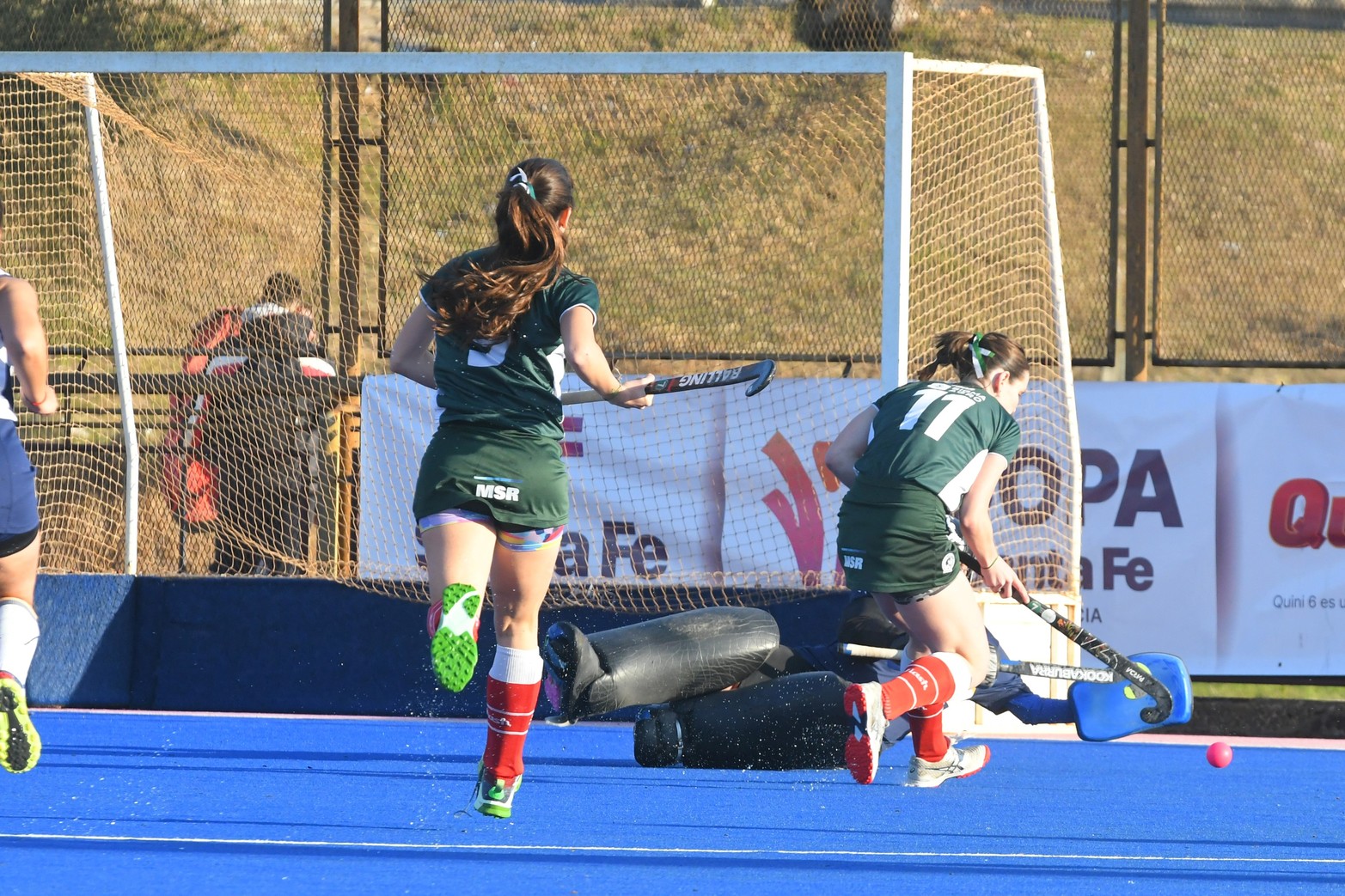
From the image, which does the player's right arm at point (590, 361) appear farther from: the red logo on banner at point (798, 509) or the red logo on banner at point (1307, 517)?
the red logo on banner at point (1307, 517)

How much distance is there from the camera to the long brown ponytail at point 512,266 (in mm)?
4230

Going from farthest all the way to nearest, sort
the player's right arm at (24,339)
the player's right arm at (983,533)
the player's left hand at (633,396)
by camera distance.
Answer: the player's right arm at (983,533), the player's right arm at (24,339), the player's left hand at (633,396)

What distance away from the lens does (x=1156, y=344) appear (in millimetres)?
8555

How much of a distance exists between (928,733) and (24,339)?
2.92 m

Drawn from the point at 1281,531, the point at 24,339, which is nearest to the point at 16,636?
the point at 24,339

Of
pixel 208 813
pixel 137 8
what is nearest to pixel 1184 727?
pixel 208 813

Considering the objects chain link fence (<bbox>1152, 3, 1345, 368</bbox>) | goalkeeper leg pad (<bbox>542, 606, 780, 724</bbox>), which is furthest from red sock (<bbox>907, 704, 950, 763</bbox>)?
chain link fence (<bbox>1152, 3, 1345, 368</bbox>)

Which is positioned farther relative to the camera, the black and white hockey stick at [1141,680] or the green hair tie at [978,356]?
the black and white hockey stick at [1141,680]

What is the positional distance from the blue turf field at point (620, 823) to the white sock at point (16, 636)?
42cm

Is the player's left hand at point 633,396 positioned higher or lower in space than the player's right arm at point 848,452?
higher

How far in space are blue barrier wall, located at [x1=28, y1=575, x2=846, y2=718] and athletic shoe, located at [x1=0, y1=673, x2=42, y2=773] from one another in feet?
12.0

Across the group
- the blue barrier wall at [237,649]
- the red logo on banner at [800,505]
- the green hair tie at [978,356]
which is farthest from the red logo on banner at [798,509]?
the green hair tie at [978,356]

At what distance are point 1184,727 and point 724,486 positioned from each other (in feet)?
9.08

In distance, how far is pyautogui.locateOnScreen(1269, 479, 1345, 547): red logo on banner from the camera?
318 inches
